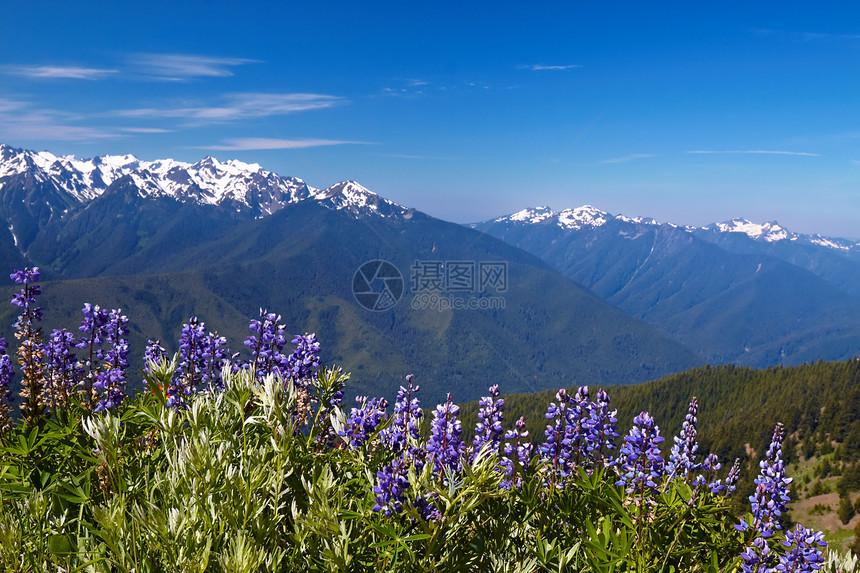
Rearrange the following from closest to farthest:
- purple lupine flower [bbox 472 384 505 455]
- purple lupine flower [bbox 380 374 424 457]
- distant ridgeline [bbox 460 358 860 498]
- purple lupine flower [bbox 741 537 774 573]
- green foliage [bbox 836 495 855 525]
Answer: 1. purple lupine flower [bbox 741 537 774 573]
2. purple lupine flower [bbox 380 374 424 457]
3. purple lupine flower [bbox 472 384 505 455]
4. green foliage [bbox 836 495 855 525]
5. distant ridgeline [bbox 460 358 860 498]

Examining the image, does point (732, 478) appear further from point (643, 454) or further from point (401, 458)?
point (401, 458)

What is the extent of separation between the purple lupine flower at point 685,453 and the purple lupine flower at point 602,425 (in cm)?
64

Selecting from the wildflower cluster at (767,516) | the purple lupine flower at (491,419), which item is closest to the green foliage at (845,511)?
the wildflower cluster at (767,516)

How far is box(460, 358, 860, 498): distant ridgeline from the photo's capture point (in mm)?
137000

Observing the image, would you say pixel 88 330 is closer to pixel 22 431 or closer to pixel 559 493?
pixel 22 431

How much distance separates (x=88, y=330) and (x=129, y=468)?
5.62 metres

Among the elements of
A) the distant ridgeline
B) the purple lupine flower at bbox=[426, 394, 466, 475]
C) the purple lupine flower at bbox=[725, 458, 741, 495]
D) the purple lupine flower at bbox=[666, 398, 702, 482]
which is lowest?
the distant ridgeline

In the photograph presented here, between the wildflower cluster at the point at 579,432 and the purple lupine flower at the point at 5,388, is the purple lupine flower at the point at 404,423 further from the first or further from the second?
the purple lupine flower at the point at 5,388

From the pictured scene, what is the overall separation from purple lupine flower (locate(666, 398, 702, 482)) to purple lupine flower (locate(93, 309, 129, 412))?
6.43m

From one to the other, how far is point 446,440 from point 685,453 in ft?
7.99

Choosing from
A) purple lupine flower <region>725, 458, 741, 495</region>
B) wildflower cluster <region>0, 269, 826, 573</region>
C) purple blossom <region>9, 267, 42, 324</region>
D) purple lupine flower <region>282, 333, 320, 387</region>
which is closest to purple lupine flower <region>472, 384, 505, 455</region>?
wildflower cluster <region>0, 269, 826, 573</region>

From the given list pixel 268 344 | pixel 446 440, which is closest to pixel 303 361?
pixel 268 344

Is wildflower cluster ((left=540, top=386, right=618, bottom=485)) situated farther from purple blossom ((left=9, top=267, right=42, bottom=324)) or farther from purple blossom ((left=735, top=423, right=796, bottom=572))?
purple blossom ((left=9, top=267, right=42, bottom=324))

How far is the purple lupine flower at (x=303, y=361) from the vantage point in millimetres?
6391
